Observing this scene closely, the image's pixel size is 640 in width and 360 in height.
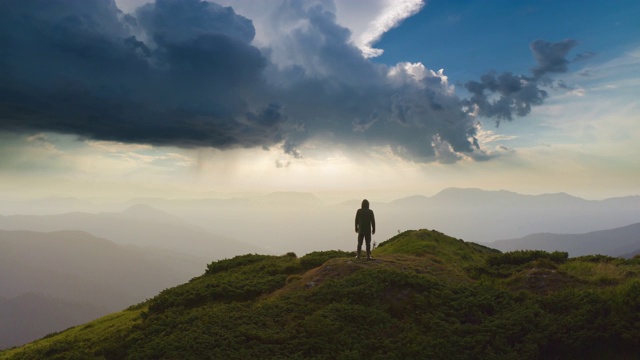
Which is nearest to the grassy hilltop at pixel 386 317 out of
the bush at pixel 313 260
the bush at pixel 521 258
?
the bush at pixel 521 258

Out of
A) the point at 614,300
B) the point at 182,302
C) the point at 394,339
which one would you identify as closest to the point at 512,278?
the point at 614,300

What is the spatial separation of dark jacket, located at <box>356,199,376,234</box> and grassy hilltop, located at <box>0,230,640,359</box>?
203cm

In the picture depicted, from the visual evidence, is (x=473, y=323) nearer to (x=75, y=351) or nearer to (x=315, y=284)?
(x=315, y=284)

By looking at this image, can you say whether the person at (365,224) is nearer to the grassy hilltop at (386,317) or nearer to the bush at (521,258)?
the grassy hilltop at (386,317)

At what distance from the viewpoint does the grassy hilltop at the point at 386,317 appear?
12.9 meters

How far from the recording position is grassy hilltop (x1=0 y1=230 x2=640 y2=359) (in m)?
12.9

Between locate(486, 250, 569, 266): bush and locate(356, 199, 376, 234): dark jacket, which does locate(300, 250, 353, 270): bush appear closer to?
locate(356, 199, 376, 234): dark jacket

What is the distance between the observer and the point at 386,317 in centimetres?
1472

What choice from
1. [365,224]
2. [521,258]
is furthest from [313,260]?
[521,258]

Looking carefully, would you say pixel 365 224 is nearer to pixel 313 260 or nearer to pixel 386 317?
pixel 313 260

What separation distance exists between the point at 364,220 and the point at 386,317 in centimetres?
817

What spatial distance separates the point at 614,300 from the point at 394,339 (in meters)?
9.21

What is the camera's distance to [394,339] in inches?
524

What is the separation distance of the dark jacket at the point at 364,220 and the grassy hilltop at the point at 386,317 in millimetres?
2030
